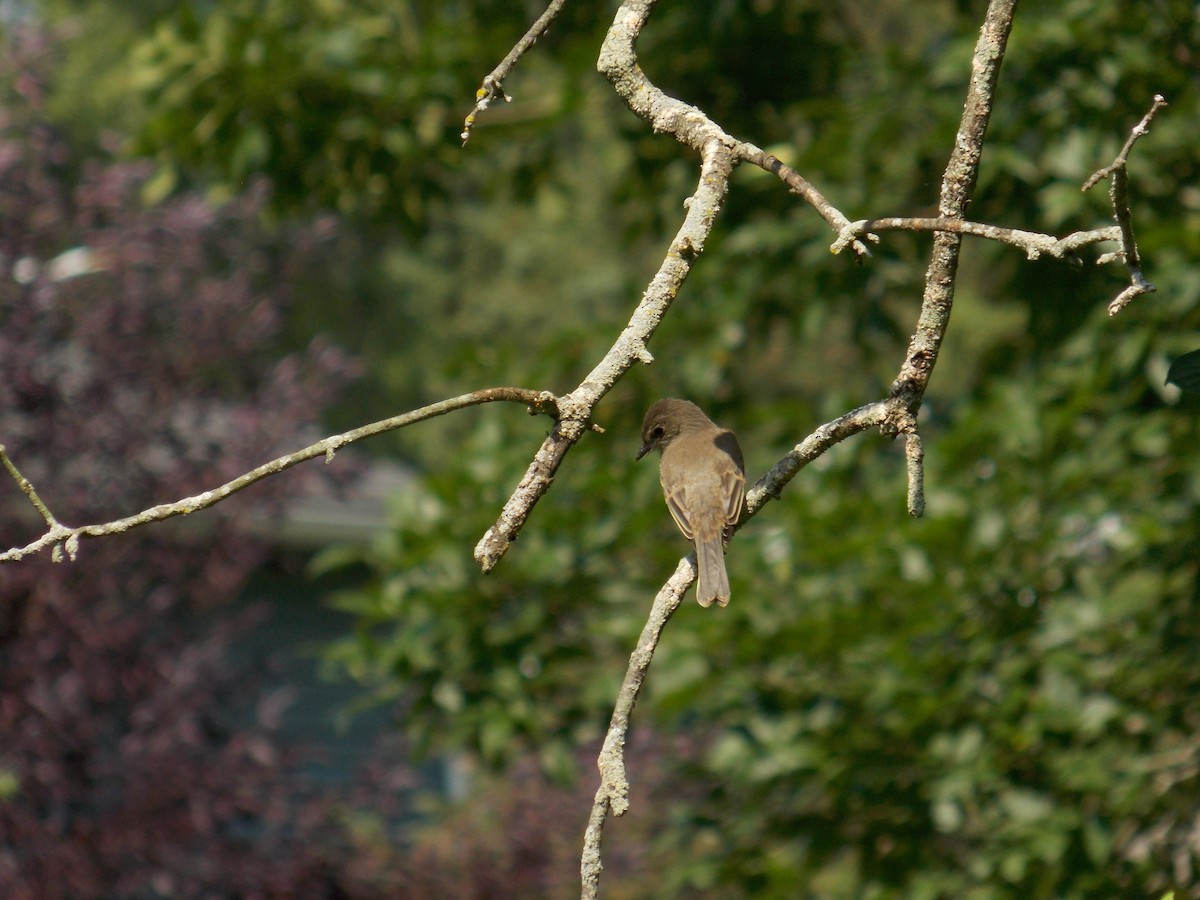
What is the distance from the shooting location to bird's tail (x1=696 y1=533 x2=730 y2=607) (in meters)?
3.09

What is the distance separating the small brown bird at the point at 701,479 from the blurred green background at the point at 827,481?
732 millimetres

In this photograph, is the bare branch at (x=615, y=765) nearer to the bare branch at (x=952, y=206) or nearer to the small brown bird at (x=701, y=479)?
the bare branch at (x=952, y=206)

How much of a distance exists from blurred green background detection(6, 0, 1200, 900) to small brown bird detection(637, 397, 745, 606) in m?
0.73

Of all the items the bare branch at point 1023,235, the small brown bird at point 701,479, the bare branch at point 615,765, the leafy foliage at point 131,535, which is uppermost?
the leafy foliage at point 131,535

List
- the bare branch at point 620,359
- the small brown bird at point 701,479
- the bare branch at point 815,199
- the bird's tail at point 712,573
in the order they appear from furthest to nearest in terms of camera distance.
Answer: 1. the small brown bird at point 701,479
2. the bird's tail at point 712,573
3. the bare branch at point 815,199
4. the bare branch at point 620,359

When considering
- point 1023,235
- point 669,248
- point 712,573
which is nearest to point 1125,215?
point 1023,235

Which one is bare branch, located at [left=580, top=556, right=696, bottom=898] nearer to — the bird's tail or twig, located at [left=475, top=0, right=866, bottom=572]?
twig, located at [left=475, top=0, right=866, bottom=572]

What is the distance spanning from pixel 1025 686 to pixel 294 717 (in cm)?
892

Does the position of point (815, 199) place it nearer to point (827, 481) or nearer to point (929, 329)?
point (929, 329)

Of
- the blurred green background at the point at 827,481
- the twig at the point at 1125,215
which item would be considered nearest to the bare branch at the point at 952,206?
the twig at the point at 1125,215

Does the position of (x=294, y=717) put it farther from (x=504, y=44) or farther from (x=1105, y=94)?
(x=1105, y=94)

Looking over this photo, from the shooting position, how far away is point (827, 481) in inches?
180

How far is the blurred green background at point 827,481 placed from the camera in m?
3.92

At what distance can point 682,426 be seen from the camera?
3727 mm
